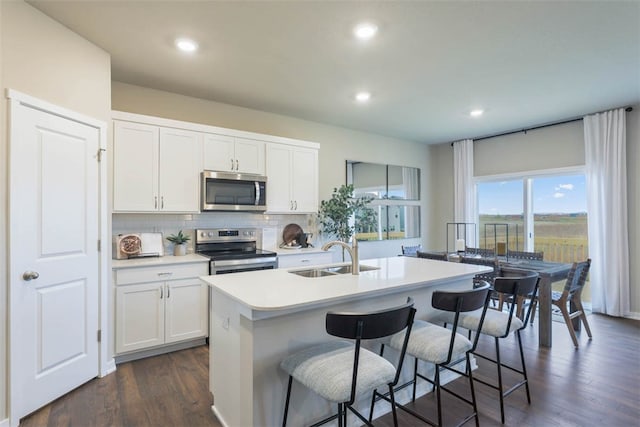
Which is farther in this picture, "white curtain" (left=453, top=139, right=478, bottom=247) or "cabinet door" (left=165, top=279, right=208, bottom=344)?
"white curtain" (left=453, top=139, right=478, bottom=247)

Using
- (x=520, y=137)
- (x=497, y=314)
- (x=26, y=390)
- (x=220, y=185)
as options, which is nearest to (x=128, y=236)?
(x=220, y=185)

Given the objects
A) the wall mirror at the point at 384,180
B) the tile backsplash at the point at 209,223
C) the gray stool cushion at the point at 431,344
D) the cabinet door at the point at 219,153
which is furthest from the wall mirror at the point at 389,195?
the gray stool cushion at the point at 431,344

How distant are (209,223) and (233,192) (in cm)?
52

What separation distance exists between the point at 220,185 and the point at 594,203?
4870mm

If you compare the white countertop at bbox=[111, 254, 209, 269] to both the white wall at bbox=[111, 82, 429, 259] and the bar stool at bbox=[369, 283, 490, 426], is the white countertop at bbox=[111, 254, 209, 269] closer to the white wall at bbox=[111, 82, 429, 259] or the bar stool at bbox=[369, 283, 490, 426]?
the white wall at bbox=[111, 82, 429, 259]

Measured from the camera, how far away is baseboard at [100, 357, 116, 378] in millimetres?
2797

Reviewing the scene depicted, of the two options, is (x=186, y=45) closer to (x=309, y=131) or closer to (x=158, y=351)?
(x=309, y=131)

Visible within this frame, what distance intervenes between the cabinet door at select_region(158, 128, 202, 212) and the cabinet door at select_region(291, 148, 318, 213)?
1.25 meters

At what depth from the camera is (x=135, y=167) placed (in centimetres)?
327

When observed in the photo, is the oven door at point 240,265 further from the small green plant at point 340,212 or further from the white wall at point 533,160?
the white wall at point 533,160

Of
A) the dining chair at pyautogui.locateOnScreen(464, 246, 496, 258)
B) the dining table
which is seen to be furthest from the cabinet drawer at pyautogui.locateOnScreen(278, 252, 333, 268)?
the dining table

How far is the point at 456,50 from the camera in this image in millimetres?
2830

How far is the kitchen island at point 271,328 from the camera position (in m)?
1.76

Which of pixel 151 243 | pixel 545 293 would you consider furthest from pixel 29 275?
pixel 545 293
